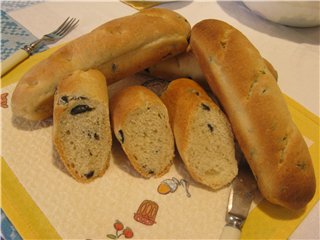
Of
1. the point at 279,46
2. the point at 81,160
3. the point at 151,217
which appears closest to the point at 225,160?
the point at 151,217

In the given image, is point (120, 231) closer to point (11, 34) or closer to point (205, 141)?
point (205, 141)

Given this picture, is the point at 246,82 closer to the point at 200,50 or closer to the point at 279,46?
the point at 200,50

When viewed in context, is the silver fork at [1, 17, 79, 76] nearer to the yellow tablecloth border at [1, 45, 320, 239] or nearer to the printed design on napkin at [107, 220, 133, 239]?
the yellow tablecloth border at [1, 45, 320, 239]

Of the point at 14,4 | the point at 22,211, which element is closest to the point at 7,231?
the point at 22,211

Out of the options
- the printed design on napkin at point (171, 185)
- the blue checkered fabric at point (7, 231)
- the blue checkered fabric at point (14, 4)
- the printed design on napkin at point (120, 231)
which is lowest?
the printed design on napkin at point (171, 185)

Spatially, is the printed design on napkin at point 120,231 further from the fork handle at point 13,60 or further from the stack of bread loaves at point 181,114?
the fork handle at point 13,60

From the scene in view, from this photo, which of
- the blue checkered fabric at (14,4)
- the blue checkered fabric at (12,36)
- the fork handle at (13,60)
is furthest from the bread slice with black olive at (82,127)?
the blue checkered fabric at (14,4)

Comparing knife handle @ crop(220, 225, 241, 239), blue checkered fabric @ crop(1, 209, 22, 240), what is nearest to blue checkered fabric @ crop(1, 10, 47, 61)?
blue checkered fabric @ crop(1, 209, 22, 240)
